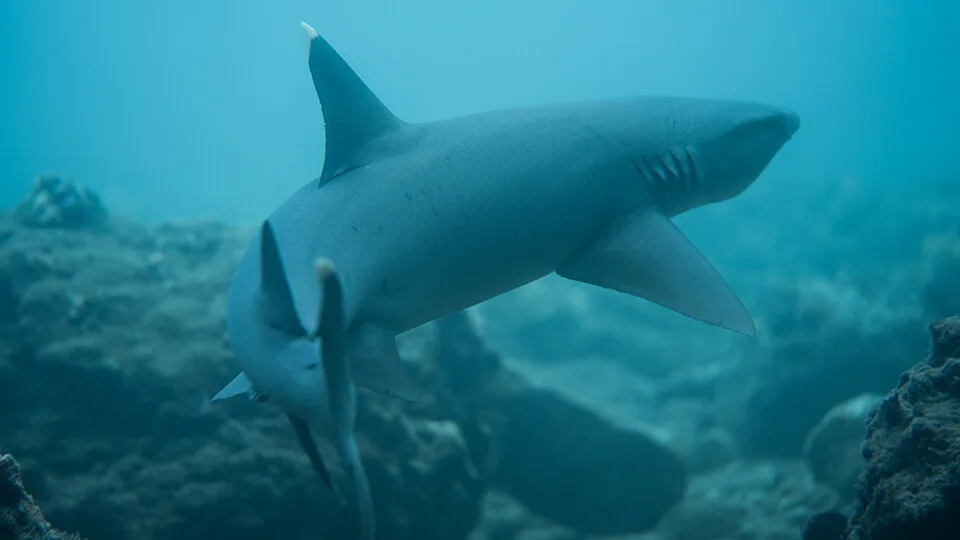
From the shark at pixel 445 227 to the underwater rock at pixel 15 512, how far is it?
1492mm

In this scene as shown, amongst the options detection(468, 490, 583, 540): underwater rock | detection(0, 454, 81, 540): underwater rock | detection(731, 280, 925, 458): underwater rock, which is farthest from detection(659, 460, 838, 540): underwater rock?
detection(0, 454, 81, 540): underwater rock

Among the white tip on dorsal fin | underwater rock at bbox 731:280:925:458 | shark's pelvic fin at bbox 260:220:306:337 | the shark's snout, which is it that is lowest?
shark's pelvic fin at bbox 260:220:306:337

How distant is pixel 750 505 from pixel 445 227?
809 centimetres

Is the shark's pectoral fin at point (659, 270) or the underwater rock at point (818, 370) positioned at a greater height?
the underwater rock at point (818, 370)

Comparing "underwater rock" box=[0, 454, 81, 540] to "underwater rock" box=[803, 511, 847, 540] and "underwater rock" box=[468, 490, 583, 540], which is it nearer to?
"underwater rock" box=[468, 490, 583, 540]

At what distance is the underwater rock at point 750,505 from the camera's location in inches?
277

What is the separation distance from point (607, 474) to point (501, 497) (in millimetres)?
1820

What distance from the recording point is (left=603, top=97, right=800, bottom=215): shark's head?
2922 mm

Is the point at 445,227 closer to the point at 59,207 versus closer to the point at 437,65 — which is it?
the point at 59,207

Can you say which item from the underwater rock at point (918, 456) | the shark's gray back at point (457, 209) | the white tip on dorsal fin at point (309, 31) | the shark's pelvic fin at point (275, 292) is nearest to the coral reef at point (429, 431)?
the underwater rock at point (918, 456)

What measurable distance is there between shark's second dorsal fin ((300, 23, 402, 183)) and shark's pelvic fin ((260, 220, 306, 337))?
38.6 inches

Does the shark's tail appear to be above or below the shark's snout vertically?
below

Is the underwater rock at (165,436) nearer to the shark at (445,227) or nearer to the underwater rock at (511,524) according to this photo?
the underwater rock at (511,524)

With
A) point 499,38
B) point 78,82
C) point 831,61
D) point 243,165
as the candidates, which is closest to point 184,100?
point 78,82
